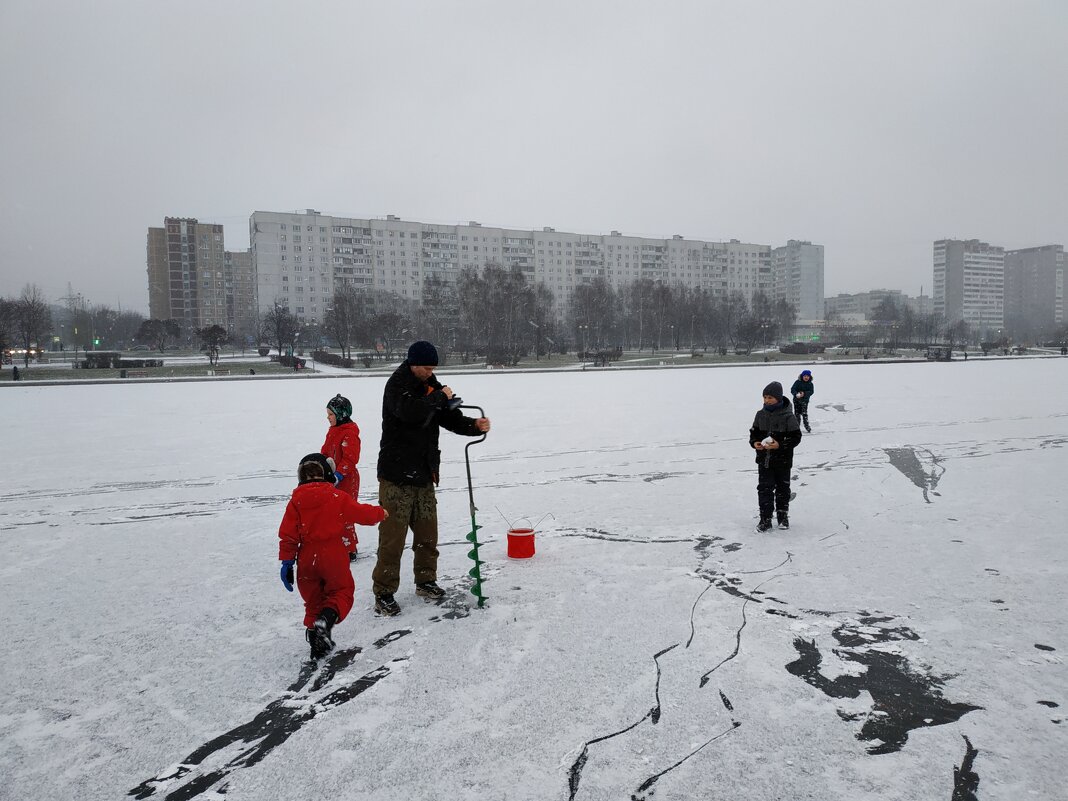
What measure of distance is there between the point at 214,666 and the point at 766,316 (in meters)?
118

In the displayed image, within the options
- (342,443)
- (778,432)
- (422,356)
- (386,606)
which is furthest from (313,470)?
Result: (778,432)

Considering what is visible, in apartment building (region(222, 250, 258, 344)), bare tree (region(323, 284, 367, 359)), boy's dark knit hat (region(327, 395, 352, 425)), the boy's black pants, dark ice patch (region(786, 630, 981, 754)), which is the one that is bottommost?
dark ice patch (region(786, 630, 981, 754))

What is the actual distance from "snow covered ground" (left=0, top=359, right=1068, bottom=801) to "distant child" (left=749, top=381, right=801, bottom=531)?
34cm

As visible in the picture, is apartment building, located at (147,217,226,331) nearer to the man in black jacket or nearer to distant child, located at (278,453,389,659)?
the man in black jacket

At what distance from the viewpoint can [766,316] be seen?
112750 mm

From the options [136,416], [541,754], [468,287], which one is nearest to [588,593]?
[541,754]

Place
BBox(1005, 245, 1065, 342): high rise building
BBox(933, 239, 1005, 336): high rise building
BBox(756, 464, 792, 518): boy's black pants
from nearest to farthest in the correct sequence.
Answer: BBox(756, 464, 792, 518): boy's black pants < BBox(933, 239, 1005, 336): high rise building < BBox(1005, 245, 1065, 342): high rise building

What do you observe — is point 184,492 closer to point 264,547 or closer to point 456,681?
point 264,547

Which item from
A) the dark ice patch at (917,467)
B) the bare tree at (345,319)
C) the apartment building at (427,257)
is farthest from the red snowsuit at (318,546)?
the apartment building at (427,257)

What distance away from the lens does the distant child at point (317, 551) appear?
4.09m

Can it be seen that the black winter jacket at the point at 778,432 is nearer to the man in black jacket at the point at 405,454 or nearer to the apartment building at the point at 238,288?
the man in black jacket at the point at 405,454

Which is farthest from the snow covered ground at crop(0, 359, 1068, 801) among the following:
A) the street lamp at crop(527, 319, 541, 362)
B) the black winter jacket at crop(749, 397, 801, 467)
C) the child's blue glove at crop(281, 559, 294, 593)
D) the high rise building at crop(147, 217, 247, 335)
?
the high rise building at crop(147, 217, 247, 335)

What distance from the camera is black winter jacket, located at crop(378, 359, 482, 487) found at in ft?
15.5

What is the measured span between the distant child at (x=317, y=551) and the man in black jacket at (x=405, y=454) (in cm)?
57
